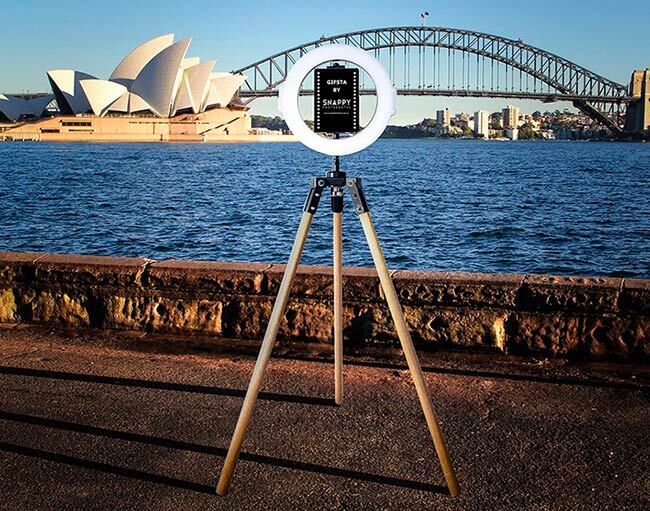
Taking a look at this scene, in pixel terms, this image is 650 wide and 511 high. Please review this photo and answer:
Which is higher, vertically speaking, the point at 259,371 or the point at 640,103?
the point at 640,103

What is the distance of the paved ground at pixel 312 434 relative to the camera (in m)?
2.76

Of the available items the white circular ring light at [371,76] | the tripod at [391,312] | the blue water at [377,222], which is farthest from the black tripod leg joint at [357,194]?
the blue water at [377,222]

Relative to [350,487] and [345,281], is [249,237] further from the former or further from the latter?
[350,487]

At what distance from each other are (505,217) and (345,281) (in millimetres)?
22181

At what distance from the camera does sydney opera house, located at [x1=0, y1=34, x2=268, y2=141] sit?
324ft

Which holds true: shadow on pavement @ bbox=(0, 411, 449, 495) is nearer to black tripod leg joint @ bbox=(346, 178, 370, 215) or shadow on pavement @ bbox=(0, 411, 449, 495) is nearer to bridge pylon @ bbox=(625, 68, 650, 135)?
black tripod leg joint @ bbox=(346, 178, 370, 215)

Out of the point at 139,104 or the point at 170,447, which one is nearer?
the point at 170,447

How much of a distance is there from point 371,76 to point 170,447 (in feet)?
4.72

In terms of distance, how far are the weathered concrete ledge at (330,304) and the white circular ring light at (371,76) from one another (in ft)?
5.27

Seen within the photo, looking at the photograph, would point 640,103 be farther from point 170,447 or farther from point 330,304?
point 170,447

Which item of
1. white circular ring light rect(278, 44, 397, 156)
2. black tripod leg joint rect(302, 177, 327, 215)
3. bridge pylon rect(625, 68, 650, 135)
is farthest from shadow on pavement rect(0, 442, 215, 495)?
bridge pylon rect(625, 68, 650, 135)

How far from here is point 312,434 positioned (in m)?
3.24

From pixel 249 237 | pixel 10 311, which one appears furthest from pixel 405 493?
pixel 249 237

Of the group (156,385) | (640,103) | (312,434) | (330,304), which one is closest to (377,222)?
(330,304)
